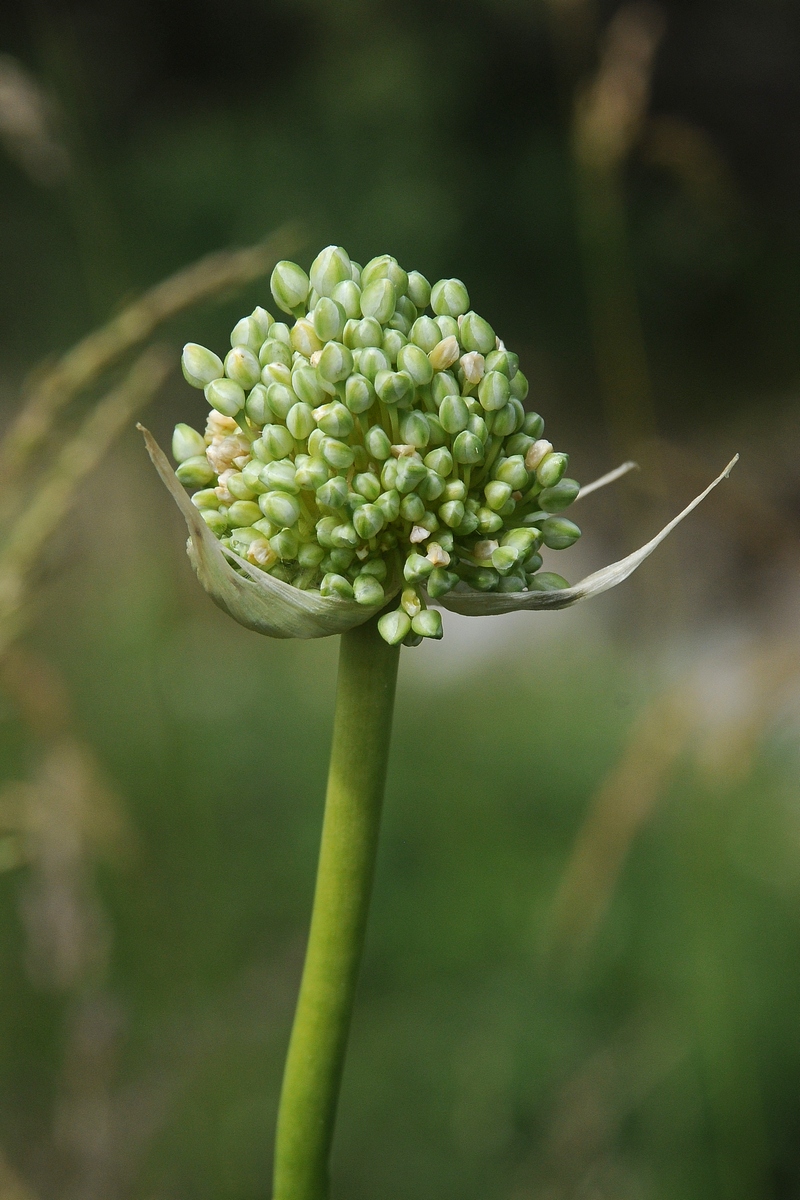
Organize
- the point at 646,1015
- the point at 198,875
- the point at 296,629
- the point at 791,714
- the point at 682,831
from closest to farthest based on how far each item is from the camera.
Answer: the point at 296,629, the point at 791,714, the point at 646,1015, the point at 198,875, the point at 682,831

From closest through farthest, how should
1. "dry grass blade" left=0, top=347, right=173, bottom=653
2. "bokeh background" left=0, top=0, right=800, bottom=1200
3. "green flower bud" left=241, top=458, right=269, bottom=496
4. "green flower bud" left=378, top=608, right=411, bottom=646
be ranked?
"green flower bud" left=378, top=608, right=411, bottom=646
"green flower bud" left=241, top=458, right=269, bottom=496
"dry grass blade" left=0, top=347, right=173, bottom=653
"bokeh background" left=0, top=0, right=800, bottom=1200

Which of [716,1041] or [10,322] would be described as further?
[10,322]

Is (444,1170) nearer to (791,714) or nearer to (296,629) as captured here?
(791,714)

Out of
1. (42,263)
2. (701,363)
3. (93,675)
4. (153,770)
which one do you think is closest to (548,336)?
(701,363)

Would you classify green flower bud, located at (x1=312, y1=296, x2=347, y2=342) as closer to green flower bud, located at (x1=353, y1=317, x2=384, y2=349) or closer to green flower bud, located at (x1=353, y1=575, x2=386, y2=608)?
green flower bud, located at (x1=353, y1=317, x2=384, y2=349)

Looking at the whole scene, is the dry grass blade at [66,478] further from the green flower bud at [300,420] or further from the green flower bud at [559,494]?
the green flower bud at [559,494]

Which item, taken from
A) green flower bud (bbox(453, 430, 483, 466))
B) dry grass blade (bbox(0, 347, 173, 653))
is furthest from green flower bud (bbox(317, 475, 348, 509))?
dry grass blade (bbox(0, 347, 173, 653))

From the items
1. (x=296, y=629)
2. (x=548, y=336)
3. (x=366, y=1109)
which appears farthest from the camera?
(x=548, y=336)
